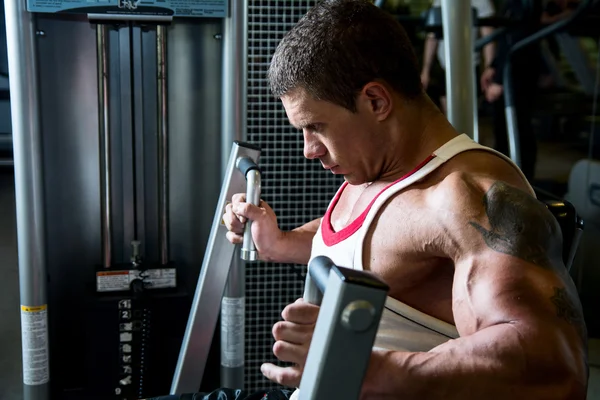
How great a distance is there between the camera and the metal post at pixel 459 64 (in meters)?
1.87

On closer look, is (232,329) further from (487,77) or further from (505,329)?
(487,77)

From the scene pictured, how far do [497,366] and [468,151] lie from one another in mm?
408

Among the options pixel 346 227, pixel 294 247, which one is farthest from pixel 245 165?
pixel 346 227

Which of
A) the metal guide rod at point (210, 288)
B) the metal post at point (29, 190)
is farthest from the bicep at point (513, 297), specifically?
the metal post at point (29, 190)

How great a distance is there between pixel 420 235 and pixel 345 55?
33 centimetres

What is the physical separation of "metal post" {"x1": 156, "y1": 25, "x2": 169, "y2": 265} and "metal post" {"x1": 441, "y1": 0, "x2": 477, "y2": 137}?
0.99 meters

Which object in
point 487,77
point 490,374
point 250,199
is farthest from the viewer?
point 487,77

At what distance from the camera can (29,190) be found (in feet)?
6.71

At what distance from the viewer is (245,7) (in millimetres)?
2092

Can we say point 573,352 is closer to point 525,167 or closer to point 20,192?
point 20,192

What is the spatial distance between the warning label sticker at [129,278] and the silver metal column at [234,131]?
0.32m

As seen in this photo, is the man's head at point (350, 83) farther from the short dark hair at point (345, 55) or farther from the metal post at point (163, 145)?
the metal post at point (163, 145)

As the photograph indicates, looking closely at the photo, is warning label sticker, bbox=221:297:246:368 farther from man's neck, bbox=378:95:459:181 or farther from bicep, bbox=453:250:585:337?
bicep, bbox=453:250:585:337

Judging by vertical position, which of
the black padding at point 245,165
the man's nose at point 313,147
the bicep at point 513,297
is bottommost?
the bicep at point 513,297
